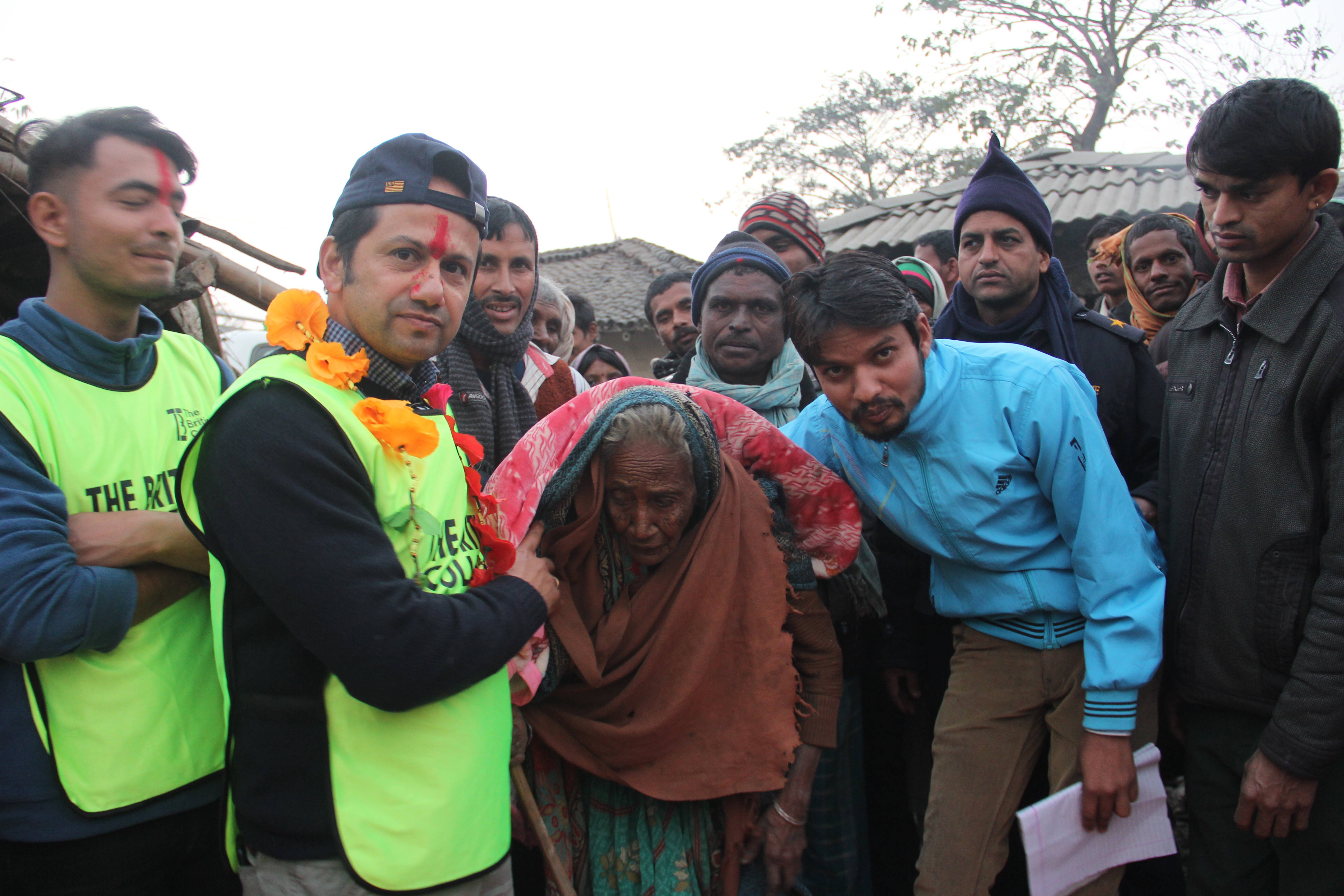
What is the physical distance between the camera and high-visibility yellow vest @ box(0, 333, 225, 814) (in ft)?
5.18

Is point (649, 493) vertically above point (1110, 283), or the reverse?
point (1110, 283)

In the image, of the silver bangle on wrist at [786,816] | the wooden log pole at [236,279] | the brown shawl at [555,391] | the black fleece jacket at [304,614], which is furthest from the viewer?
the wooden log pole at [236,279]

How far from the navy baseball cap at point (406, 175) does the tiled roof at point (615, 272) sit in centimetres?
1248

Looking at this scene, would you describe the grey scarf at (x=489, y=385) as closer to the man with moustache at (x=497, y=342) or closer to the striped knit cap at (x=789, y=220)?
the man with moustache at (x=497, y=342)

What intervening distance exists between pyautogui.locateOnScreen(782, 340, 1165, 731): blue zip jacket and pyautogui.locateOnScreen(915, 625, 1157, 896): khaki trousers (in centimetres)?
8

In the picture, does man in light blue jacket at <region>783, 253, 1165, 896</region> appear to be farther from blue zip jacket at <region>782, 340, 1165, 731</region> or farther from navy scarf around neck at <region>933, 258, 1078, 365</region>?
navy scarf around neck at <region>933, 258, 1078, 365</region>

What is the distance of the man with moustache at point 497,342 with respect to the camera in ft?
8.40

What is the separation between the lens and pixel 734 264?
3217 millimetres

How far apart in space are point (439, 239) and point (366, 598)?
695mm

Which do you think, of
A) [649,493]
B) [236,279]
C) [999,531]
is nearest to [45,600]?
[649,493]

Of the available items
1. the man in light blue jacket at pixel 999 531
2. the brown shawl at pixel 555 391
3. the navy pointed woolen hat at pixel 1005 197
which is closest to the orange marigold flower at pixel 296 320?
the man in light blue jacket at pixel 999 531

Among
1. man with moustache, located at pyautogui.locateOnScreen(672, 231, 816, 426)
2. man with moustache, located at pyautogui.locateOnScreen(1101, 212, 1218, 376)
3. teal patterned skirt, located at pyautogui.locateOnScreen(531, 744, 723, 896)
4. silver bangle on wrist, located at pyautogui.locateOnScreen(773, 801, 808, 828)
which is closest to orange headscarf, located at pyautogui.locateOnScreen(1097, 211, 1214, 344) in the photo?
man with moustache, located at pyautogui.locateOnScreen(1101, 212, 1218, 376)

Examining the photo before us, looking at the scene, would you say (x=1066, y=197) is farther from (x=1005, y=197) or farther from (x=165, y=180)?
(x=165, y=180)

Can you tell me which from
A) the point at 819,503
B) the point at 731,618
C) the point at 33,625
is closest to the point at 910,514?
the point at 819,503
